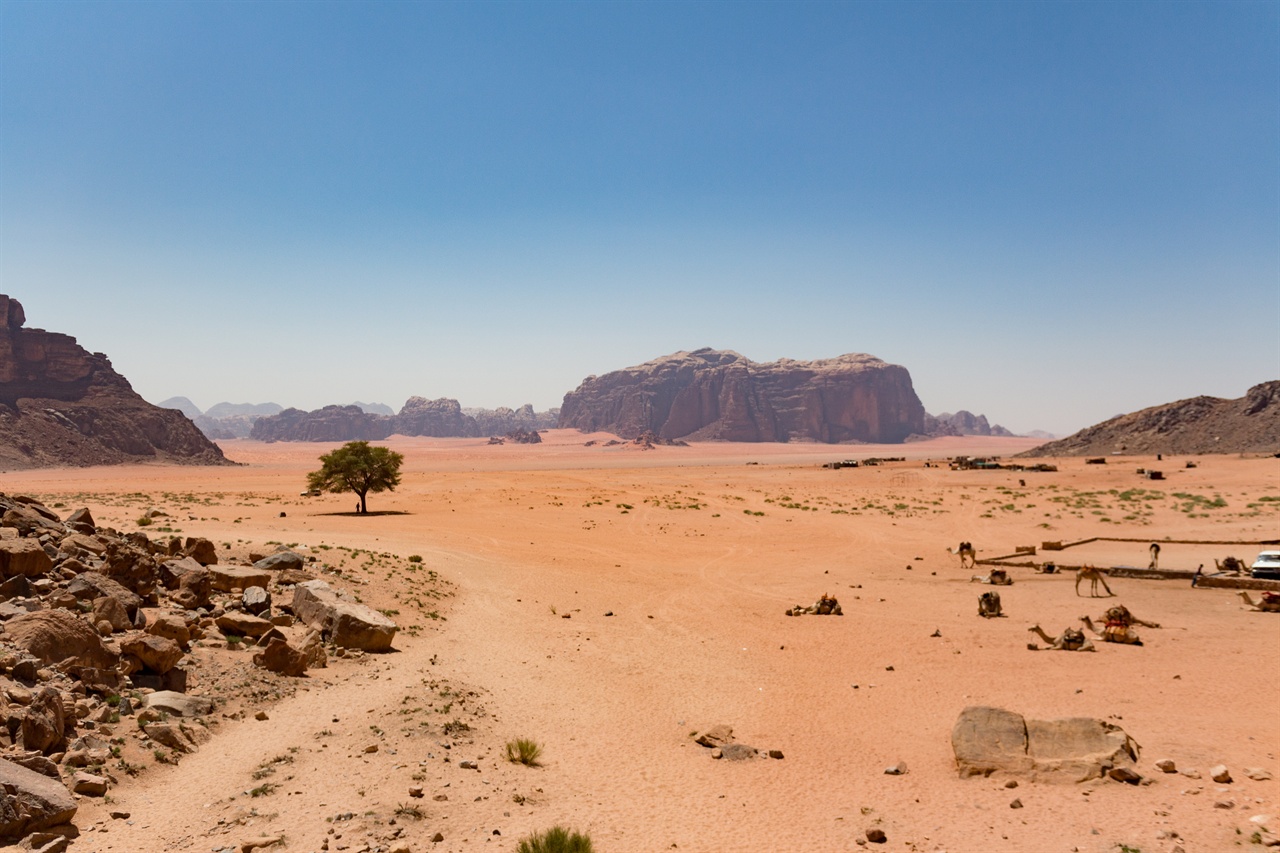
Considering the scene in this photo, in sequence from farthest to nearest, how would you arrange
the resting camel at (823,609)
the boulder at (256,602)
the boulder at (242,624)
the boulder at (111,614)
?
1. the resting camel at (823,609)
2. the boulder at (256,602)
3. the boulder at (242,624)
4. the boulder at (111,614)

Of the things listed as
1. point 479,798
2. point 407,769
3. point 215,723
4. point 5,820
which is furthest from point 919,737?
point 5,820

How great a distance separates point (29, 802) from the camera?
7266mm

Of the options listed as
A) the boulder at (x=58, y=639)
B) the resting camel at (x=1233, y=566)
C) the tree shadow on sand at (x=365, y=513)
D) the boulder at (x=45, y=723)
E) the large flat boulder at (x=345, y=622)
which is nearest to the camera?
the boulder at (x=45, y=723)

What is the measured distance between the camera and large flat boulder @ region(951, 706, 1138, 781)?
31.8 feet

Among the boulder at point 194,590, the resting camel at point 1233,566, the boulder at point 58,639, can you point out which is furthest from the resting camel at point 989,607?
the boulder at point 58,639

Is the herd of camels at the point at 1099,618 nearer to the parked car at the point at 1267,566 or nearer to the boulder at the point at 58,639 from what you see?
the parked car at the point at 1267,566

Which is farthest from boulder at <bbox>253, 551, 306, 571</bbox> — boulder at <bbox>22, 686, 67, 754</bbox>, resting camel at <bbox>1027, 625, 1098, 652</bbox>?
resting camel at <bbox>1027, 625, 1098, 652</bbox>

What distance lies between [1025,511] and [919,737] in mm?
40104

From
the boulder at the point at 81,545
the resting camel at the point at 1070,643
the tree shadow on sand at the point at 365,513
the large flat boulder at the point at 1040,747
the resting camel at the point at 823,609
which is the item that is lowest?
the tree shadow on sand at the point at 365,513

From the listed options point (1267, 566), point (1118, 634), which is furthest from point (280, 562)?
point (1267, 566)

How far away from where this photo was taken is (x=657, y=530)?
39.2 m

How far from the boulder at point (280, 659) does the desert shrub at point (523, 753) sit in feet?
14.7

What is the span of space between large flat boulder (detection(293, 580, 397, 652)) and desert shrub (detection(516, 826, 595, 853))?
8026mm

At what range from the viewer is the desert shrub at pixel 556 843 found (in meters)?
7.56
